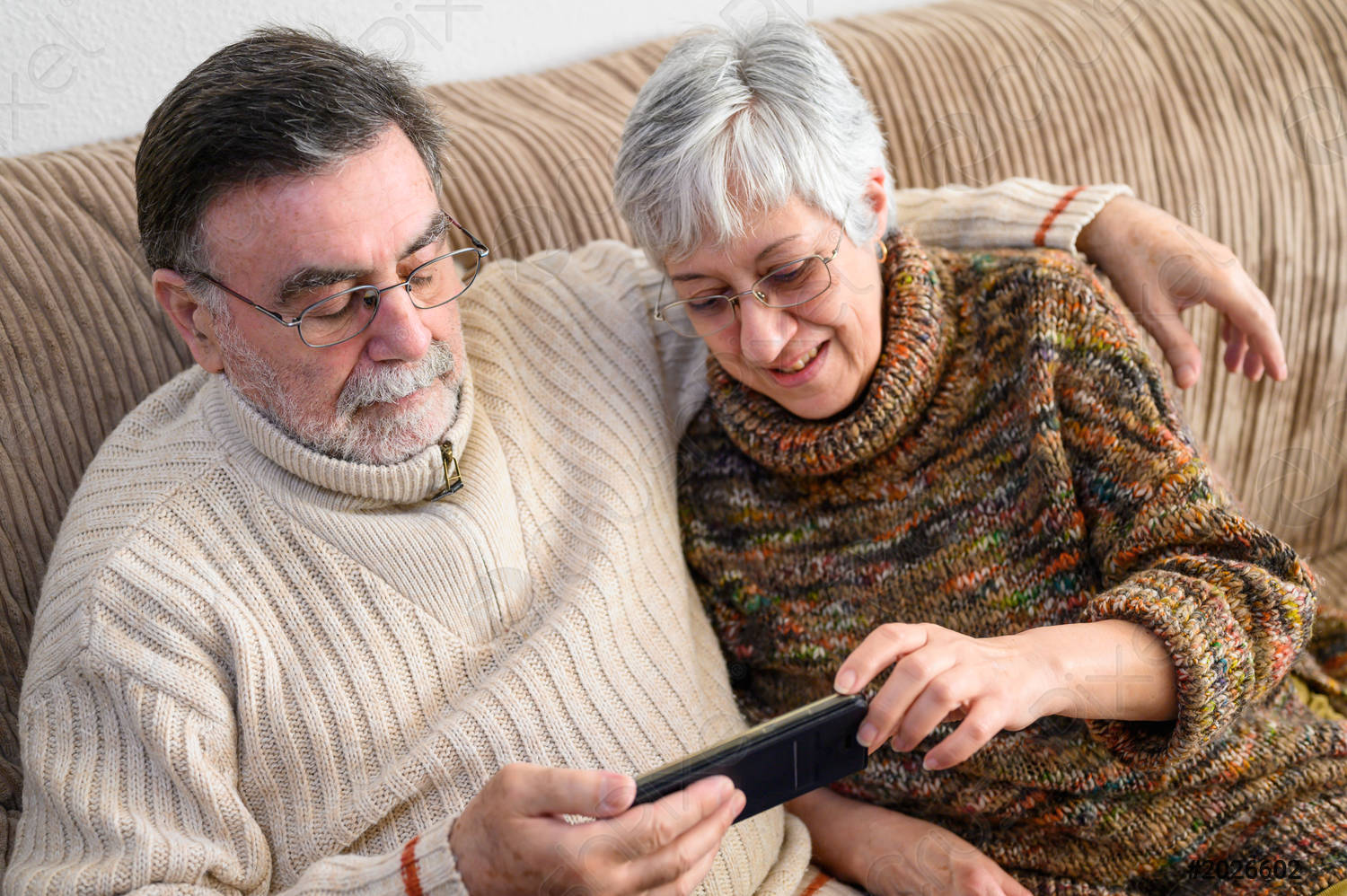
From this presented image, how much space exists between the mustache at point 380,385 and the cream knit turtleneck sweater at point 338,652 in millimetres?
67

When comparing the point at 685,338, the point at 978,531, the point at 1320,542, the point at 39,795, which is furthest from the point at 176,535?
the point at 1320,542

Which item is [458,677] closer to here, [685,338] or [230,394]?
[230,394]

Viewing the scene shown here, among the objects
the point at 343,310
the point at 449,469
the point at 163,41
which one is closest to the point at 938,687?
the point at 449,469

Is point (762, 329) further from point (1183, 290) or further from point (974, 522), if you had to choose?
point (1183, 290)

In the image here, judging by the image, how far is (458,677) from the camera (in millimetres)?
1151

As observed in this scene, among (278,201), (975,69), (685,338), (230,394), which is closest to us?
(278,201)

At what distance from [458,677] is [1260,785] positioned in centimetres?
85

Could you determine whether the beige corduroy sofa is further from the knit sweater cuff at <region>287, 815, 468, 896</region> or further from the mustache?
the knit sweater cuff at <region>287, 815, 468, 896</region>

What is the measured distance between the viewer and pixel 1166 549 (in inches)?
41.9

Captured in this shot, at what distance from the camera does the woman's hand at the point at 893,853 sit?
1161mm

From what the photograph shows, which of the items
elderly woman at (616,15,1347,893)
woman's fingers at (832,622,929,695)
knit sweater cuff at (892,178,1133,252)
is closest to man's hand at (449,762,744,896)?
woman's fingers at (832,622,929,695)

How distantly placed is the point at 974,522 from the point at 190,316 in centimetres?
86

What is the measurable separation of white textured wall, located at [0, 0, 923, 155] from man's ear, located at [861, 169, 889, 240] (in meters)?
0.29

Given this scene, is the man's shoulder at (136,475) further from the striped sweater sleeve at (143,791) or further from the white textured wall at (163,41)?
the white textured wall at (163,41)
